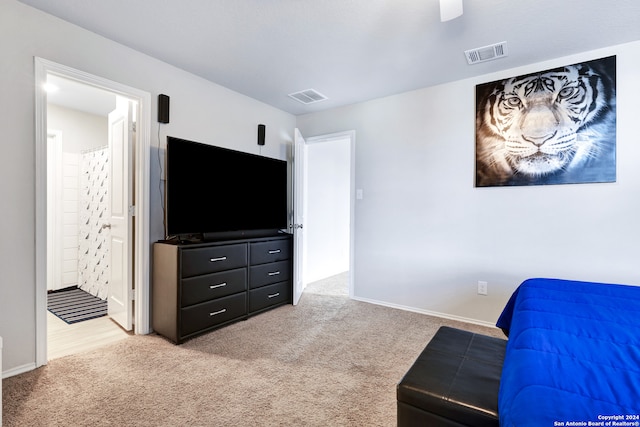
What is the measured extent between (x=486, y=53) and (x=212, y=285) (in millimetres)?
3100

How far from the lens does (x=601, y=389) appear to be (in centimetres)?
79

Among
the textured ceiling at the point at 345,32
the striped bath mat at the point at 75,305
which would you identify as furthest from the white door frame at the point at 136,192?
the striped bath mat at the point at 75,305

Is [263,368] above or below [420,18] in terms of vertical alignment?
below

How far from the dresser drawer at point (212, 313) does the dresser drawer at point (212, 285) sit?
5 cm

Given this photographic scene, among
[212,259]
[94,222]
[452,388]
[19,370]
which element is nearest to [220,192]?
[212,259]

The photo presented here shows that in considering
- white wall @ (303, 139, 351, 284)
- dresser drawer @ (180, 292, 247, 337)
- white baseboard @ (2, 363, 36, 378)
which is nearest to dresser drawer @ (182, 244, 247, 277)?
dresser drawer @ (180, 292, 247, 337)

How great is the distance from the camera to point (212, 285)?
8.96ft

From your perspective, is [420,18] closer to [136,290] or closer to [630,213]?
[630,213]

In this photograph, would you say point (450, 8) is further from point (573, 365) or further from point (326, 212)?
point (326, 212)

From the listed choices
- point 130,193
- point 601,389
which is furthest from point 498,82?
point 130,193

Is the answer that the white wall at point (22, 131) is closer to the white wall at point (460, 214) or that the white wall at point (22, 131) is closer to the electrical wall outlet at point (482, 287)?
the white wall at point (460, 214)

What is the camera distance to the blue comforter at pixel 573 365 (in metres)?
0.72

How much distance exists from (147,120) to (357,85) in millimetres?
2072

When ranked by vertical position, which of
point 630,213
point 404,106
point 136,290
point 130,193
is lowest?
point 136,290
